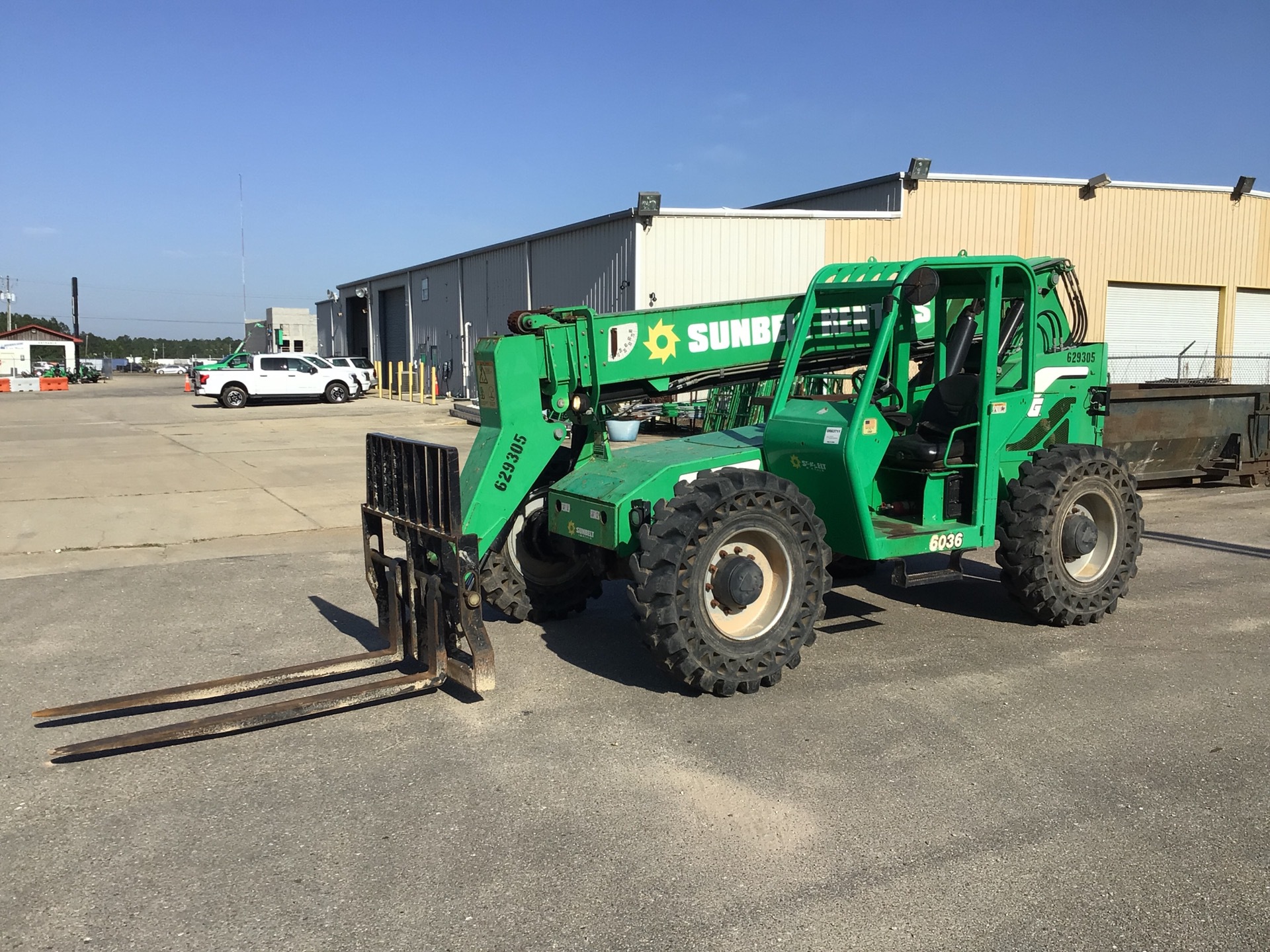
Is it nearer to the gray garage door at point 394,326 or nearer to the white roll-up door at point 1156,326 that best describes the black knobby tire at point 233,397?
the gray garage door at point 394,326

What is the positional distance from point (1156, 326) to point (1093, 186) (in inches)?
181

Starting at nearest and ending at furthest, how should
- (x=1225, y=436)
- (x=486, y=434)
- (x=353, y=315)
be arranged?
(x=486, y=434)
(x=1225, y=436)
(x=353, y=315)

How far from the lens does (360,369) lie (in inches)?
1476

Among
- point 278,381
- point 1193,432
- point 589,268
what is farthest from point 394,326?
point 1193,432

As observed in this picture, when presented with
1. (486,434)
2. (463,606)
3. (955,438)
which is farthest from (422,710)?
(955,438)

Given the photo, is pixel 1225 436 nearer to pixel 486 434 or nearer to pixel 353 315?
pixel 486 434

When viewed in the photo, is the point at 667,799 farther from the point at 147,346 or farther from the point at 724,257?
the point at 147,346

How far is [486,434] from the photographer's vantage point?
6.68 meters

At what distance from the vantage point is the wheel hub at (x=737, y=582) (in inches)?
227

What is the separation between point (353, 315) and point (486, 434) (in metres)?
45.9

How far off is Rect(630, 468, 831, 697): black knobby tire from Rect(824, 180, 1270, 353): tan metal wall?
18439 mm

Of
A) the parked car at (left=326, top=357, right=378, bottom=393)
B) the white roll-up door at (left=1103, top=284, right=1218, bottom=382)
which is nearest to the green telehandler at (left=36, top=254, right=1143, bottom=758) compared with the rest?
the white roll-up door at (left=1103, top=284, right=1218, bottom=382)

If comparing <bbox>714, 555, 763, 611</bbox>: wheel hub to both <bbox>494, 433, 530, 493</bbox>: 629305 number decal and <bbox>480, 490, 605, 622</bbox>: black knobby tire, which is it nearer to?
<bbox>480, 490, 605, 622</bbox>: black knobby tire

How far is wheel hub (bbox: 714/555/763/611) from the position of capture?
575 cm
